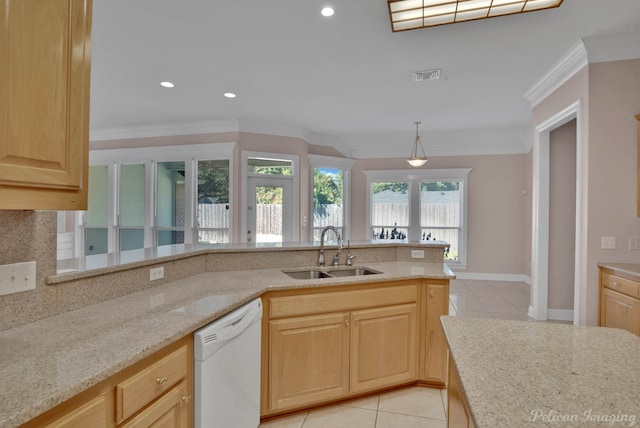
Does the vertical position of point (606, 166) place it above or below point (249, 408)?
above

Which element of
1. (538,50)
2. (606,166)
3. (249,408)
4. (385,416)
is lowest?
(385,416)

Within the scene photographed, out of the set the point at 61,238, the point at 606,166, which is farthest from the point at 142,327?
the point at 61,238

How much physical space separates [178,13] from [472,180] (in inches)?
233

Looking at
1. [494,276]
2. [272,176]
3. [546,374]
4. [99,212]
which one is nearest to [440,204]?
[494,276]

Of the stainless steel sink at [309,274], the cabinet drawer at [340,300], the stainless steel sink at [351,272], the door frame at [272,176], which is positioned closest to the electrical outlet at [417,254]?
the stainless steel sink at [351,272]

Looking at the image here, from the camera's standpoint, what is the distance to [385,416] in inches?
87.0

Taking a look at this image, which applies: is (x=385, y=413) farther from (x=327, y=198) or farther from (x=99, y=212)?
(x=99, y=212)

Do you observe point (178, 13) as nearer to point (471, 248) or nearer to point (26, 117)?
point (26, 117)

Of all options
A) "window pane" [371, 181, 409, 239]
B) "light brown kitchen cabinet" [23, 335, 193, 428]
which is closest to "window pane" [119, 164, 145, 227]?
"window pane" [371, 181, 409, 239]

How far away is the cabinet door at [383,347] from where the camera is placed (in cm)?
228

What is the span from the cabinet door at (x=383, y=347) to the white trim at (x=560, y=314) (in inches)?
104

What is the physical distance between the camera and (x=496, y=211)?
6.51 m

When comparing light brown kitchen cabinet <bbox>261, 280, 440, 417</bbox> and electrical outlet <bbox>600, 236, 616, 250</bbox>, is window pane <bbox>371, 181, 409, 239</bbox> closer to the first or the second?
electrical outlet <bbox>600, 236, 616, 250</bbox>

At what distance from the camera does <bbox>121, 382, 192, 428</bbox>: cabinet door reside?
3.73 feet
